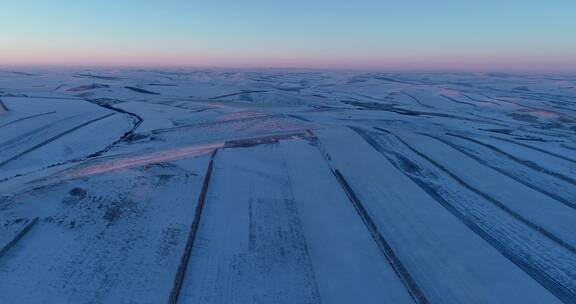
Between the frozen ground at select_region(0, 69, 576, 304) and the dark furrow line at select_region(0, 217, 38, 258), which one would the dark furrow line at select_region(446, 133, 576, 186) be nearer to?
the frozen ground at select_region(0, 69, 576, 304)

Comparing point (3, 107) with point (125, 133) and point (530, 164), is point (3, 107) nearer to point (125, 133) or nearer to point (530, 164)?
point (125, 133)

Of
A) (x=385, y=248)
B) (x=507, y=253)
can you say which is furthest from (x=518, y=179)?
(x=385, y=248)

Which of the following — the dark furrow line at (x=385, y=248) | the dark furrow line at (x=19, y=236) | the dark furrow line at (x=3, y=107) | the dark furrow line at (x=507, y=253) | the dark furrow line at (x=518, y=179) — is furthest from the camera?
the dark furrow line at (x=3, y=107)

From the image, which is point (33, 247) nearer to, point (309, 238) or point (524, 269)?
point (309, 238)

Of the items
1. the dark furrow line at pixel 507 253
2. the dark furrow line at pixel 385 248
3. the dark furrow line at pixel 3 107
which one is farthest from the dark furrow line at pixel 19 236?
the dark furrow line at pixel 3 107

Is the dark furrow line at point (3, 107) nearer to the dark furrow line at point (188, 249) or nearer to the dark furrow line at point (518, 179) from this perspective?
the dark furrow line at point (188, 249)

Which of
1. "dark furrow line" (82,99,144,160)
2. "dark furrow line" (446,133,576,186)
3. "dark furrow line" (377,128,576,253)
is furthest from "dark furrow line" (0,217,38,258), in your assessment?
"dark furrow line" (446,133,576,186)
